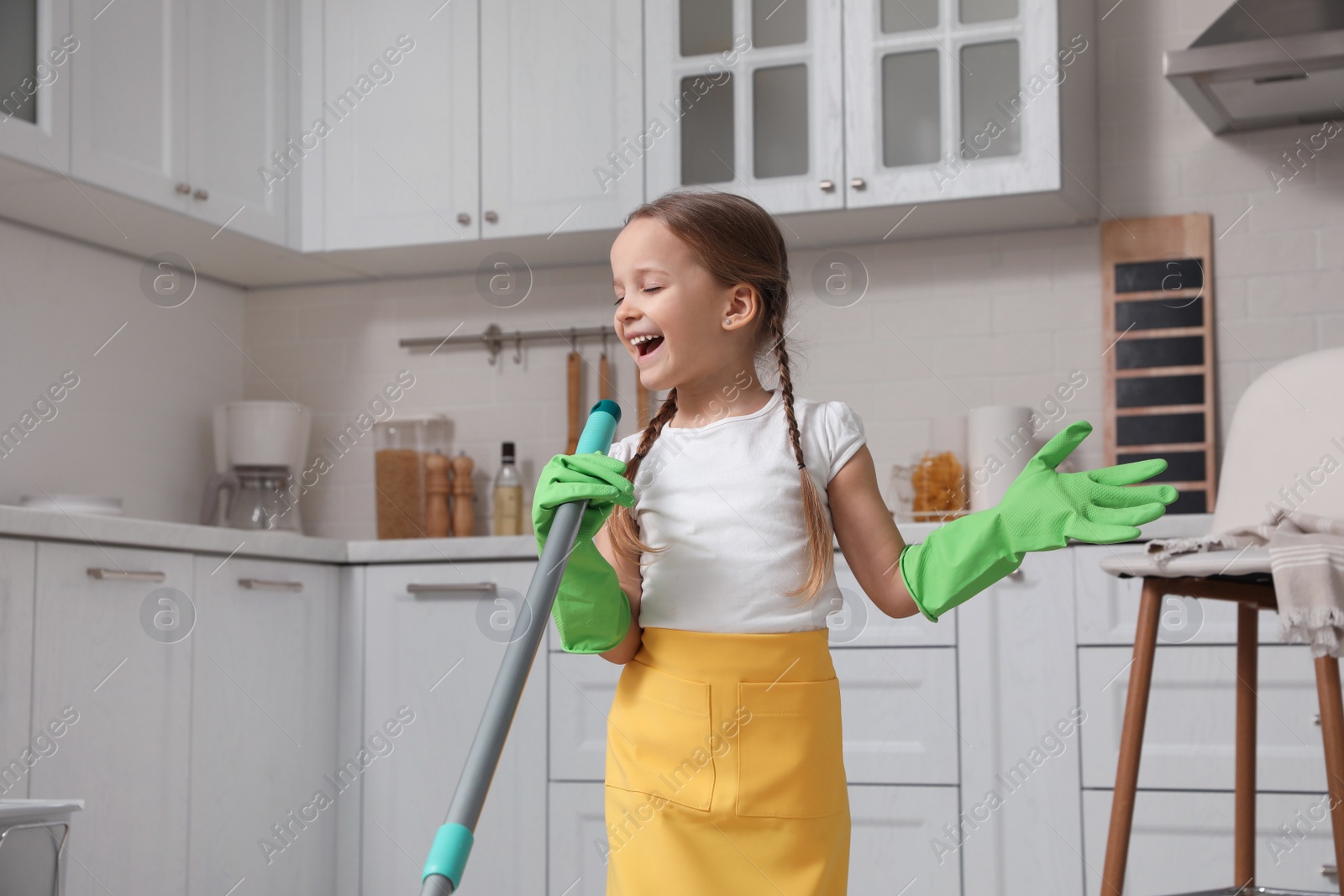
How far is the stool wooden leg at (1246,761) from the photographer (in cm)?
→ 162

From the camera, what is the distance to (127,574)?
6.23 feet

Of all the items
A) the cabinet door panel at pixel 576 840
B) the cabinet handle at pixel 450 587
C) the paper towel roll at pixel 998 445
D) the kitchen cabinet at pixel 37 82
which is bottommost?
the cabinet door panel at pixel 576 840

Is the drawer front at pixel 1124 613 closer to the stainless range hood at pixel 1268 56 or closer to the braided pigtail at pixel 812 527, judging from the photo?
the stainless range hood at pixel 1268 56

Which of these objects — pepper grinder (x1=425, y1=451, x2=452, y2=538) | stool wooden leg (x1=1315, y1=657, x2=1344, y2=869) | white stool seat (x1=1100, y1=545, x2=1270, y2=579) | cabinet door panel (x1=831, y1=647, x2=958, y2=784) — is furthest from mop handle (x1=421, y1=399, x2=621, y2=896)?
pepper grinder (x1=425, y1=451, x2=452, y2=538)

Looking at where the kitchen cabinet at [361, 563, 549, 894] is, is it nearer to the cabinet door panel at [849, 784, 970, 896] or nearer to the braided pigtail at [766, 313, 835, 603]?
the cabinet door panel at [849, 784, 970, 896]

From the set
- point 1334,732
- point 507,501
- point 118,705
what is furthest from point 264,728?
point 1334,732

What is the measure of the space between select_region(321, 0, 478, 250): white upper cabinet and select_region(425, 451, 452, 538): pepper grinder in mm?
459

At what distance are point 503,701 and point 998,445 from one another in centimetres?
177

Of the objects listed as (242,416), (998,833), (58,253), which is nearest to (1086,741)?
Result: (998,833)

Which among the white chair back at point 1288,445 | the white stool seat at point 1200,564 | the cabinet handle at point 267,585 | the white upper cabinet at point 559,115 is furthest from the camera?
the white upper cabinet at point 559,115

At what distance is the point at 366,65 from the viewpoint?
273 centimetres

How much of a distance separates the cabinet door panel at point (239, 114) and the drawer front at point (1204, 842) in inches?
72.9

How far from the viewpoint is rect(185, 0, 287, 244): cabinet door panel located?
2492mm

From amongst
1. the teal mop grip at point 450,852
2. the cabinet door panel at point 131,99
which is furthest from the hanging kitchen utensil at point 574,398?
the teal mop grip at point 450,852
